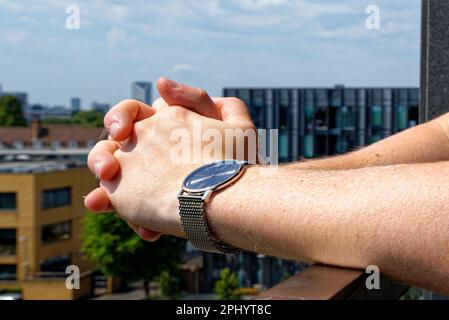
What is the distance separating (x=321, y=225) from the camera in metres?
0.93

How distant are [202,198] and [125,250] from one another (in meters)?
22.9

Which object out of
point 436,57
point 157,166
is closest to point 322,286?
point 157,166

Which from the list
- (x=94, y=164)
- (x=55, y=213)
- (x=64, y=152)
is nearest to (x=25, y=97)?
(x=64, y=152)

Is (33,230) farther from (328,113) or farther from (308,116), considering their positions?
(328,113)

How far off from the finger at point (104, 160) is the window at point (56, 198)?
28.7m

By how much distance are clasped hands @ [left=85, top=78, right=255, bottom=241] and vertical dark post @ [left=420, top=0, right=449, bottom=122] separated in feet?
3.71

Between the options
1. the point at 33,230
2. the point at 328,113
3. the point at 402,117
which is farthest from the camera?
the point at 328,113

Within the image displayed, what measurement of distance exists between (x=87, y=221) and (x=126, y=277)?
2.48 meters

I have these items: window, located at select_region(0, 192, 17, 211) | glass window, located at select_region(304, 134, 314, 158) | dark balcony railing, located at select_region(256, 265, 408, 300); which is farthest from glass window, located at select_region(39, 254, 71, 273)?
dark balcony railing, located at select_region(256, 265, 408, 300)

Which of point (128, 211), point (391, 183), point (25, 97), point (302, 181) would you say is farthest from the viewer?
point (25, 97)

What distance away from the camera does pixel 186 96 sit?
1.52m

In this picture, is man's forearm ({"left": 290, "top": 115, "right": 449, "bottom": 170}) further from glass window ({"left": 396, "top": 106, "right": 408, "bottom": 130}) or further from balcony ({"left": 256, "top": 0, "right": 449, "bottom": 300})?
glass window ({"left": 396, "top": 106, "right": 408, "bottom": 130})

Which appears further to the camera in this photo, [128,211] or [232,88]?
[232,88]
